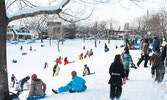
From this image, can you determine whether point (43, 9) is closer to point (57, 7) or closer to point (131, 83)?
point (57, 7)

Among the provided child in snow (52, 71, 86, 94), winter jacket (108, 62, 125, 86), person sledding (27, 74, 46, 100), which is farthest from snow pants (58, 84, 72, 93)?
winter jacket (108, 62, 125, 86)

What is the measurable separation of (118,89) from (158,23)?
2863 centimetres

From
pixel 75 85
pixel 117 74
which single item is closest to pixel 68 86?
pixel 75 85

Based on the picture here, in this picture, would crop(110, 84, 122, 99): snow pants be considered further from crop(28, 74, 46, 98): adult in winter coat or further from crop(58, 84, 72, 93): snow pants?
crop(28, 74, 46, 98): adult in winter coat

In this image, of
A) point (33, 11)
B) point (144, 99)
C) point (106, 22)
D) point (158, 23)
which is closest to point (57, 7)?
point (33, 11)

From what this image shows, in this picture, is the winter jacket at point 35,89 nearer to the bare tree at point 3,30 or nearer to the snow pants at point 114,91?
the bare tree at point 3,30

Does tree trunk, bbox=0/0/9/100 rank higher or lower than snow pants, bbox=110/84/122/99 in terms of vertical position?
higher

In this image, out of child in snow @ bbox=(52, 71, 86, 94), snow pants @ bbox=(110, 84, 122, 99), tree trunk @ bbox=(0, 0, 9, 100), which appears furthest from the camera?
child in snow @ bbox=(52, 71, 86, 94)

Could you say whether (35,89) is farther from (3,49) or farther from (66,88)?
(3,49)

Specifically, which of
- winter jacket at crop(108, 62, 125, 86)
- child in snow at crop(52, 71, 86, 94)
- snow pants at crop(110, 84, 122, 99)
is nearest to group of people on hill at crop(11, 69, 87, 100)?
child in snow at crop(52, 71, 86, 94)

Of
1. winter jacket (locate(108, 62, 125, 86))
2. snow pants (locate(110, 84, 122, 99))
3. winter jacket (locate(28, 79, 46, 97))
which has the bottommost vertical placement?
winter jacket (locate(28, 79, 46, 97))

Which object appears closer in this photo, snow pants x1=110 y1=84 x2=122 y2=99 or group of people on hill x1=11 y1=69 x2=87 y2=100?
snow pants x1=110 y1=84 x2=122 y2=99

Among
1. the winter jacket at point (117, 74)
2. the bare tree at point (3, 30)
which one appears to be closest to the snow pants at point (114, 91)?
the winter jacket at point (117, 74)

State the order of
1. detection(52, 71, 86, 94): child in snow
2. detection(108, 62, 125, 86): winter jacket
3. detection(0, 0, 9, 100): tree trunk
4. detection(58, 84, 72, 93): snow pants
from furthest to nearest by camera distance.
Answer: detection(58, 84, 72, 93): snow pants
detection(52, 71, 86, 94): child in snow
detection(108, 62, 125, 86): winter jacket
detection(0, 0, 9, 100): tree trunk
